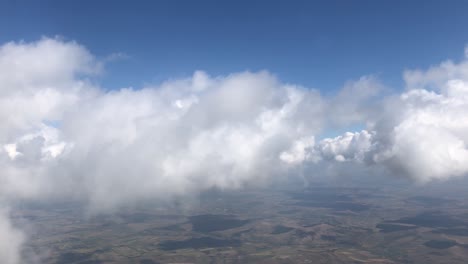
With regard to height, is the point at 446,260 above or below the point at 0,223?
below

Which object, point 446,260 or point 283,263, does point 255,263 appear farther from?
point 446,260

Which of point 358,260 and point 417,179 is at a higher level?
point 417,179

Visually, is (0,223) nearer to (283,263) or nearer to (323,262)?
(283,263)

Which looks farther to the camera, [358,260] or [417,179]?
[358,260]

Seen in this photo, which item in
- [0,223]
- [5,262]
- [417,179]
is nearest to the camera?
[417,179]

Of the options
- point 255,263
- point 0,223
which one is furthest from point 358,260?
point 0,223

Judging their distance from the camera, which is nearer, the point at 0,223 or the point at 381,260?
the point at 0,223

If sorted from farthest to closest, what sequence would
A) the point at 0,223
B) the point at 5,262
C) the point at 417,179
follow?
the point at 5,262 → the point at 0,223 → the point at 417,179

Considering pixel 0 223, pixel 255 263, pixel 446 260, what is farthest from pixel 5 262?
pixel 446 260

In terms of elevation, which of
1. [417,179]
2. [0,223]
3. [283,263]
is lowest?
[283,263]
